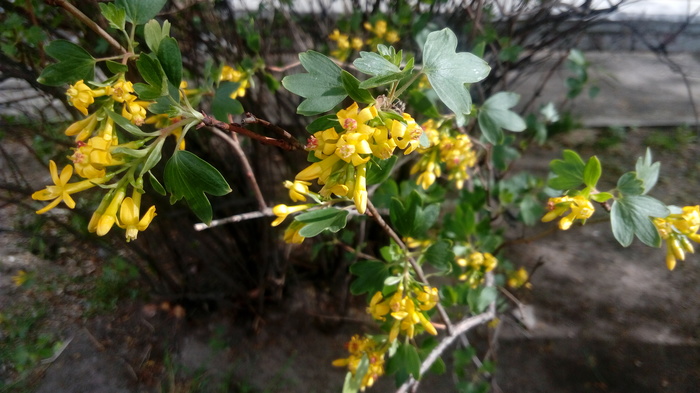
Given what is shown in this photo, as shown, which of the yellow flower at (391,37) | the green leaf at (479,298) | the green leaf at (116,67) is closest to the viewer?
the green leaf at (116,67)

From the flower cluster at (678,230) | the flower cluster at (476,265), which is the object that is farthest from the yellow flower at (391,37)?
the flower cluster at (678,230)

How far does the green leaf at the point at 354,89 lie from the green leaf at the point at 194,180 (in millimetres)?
209

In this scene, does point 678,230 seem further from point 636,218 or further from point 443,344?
point 443,344

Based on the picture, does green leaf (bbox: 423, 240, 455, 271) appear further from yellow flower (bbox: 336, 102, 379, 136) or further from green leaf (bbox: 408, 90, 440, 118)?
yellow flower (bbox: 336, 102, 379, 136)

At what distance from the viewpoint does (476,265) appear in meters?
1.23

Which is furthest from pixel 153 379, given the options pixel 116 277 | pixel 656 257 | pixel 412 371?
pixel 656 257

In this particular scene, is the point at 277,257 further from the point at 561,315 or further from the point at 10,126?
the point at 561,315

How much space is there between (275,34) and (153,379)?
1.54m

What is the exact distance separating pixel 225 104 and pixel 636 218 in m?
0.80

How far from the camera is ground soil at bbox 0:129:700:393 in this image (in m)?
1.75

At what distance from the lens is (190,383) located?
176 cm

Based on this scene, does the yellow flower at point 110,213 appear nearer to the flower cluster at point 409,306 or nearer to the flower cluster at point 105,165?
the flower cluster at point 105,165

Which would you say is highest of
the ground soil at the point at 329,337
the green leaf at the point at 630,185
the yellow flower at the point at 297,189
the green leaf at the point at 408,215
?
the yellow flower at the point at 297,189

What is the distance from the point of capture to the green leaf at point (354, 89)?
572 millimetres
